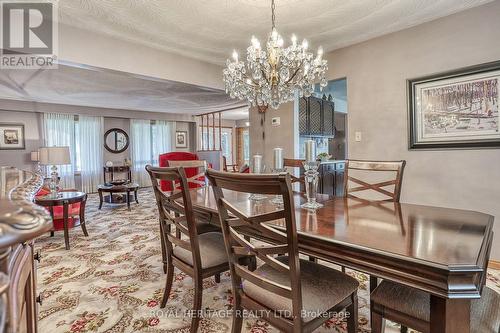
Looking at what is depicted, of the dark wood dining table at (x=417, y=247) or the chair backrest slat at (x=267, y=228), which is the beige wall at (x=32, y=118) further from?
the chair backrest slat at (x=267, y=228)

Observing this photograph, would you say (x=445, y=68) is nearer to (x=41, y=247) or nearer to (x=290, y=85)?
(x=290, y=85)

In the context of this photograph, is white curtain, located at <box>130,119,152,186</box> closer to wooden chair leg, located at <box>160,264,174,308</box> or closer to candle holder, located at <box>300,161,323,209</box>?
wooden chair leg, located at <box>160,264,174,308</box>

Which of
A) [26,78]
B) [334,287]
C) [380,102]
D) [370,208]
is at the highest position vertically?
[26,78]

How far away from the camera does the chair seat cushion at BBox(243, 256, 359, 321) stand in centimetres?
109

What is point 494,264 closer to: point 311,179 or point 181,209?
point 311,179

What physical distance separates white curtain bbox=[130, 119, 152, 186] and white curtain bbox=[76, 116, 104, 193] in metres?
0.86

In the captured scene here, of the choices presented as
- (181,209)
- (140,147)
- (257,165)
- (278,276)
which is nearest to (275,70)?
(257,165)

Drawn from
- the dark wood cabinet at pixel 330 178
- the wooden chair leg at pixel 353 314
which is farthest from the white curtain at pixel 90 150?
the wooden chair leg at pixel 353 314

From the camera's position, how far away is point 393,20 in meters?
2.68

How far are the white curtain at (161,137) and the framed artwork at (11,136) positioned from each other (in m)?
3.19

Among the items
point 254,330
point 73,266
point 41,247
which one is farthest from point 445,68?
point 41,247

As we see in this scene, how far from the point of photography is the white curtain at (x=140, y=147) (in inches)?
317

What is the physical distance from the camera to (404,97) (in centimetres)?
288

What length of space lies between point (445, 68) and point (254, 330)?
2.89m
